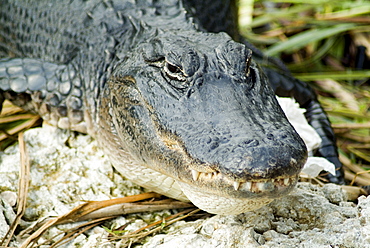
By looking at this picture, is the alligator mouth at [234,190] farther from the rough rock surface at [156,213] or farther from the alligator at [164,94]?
the rough rock surface at [156,213]

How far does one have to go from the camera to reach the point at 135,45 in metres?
2.56

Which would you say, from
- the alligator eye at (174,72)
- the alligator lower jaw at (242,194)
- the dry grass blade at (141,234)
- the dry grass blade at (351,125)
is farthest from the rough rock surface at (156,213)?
the dry grass blade at (351,125)

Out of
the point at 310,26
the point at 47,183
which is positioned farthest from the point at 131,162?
the point at 310,26

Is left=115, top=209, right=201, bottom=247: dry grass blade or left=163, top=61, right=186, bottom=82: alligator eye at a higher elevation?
left=163, top=61, right=186, bottom=82: alligator eye

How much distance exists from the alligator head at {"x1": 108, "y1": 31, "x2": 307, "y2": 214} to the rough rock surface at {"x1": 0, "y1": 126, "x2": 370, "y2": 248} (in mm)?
147

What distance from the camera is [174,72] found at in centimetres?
202

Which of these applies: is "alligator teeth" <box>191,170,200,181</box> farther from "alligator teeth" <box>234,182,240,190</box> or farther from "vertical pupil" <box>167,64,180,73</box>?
"vertical pupil" <box>167,64,180,73</box>

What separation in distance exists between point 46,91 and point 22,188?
716 mm

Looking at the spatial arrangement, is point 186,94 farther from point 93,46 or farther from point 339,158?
point 339,158

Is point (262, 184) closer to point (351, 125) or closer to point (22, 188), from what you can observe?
point (22, 188)

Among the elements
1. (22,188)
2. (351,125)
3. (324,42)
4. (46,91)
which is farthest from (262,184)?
(324,42)

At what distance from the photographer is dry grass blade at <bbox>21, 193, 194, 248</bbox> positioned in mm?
2039

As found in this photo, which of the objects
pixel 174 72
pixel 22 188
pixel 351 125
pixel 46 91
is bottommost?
pixel 351 125

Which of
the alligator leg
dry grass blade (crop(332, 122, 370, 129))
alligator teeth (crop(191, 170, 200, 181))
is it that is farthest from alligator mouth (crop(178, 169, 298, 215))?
dry grass blade (crop(332, 122, 370, 129))
